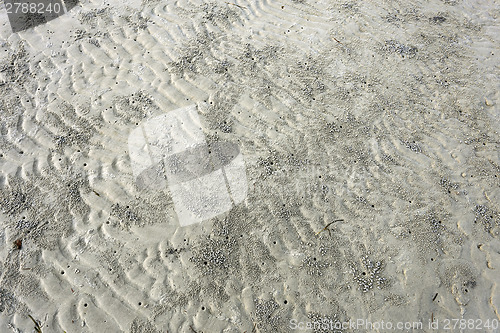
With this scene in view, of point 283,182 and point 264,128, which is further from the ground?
point 264,128

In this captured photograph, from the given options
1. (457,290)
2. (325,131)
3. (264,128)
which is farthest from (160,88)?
(457,290)

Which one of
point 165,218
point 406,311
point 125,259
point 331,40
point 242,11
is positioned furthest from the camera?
point 242,11

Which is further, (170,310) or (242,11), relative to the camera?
(242,11)

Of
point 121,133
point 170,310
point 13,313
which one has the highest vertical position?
point 121,133

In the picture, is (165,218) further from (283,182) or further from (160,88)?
(160,88)

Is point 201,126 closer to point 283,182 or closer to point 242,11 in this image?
point 283,182

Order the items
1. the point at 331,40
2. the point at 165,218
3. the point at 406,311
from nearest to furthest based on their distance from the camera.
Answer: the point at 406,311, the point at 165,218, the point at 331,40

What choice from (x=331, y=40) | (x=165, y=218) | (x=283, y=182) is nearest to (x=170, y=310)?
(x=165, y=218)
